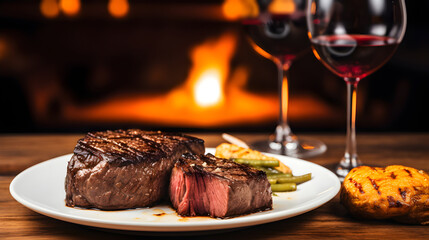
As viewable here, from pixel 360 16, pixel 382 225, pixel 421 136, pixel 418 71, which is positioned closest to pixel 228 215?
pixel 382 225

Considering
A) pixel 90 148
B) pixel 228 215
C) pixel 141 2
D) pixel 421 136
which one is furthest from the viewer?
pixel 141 2

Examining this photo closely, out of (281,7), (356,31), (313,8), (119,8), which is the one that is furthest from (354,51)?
(119,8)

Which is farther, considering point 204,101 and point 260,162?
point 204,101

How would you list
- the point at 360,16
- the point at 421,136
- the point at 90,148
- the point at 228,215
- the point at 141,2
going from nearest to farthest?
the point at 228,215 → the point at 90,148 → the point at 360,16 → the point at 421,136 → the point at 141,2

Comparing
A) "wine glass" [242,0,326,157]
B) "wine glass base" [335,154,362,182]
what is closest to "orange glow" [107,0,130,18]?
"wine glass" [242,0,326,157]

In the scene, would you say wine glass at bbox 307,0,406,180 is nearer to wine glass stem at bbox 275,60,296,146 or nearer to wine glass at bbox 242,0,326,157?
wine glass at bbox 242,0,326,157

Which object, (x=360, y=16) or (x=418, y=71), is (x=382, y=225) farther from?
(x=418, y=71)

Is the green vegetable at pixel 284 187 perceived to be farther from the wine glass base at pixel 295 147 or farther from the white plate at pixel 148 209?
the wine glass base at pixel 295 147

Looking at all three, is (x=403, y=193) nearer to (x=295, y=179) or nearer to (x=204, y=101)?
(x=295, y=179)
